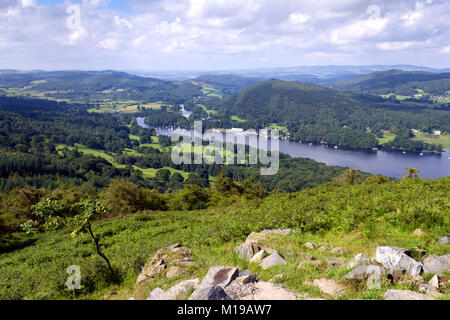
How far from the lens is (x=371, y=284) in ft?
19.9

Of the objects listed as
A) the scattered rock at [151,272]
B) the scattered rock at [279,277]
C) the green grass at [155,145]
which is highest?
the scattered rock at [279,277]

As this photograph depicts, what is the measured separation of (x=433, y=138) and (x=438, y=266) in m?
203

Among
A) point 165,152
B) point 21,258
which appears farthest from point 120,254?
point 165,152

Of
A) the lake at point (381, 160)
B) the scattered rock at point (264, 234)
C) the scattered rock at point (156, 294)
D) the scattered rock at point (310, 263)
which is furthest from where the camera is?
the lake at point (381, 160)

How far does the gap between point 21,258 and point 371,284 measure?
19153 millimetres

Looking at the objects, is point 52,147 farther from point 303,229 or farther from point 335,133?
point 335,133

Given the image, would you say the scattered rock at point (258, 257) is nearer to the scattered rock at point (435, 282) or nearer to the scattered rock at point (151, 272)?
the scattered rock at point (151, 272)

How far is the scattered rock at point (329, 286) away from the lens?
618 cm

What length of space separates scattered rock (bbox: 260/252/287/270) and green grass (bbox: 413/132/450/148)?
181 metres

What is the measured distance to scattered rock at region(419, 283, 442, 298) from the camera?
5539 millimetres

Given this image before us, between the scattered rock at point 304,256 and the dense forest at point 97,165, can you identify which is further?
the dense forest at point 97,165

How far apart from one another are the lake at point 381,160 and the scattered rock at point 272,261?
106550 millimetres

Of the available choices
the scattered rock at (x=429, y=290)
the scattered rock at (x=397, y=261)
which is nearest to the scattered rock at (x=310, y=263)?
the scattered rock at (x=397, y=261)

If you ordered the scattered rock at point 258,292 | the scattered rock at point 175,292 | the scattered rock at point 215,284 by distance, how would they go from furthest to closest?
the scattered rock at point 175,292 → the scattered rock at point 258,292 → the scattered rock at point 215,284
